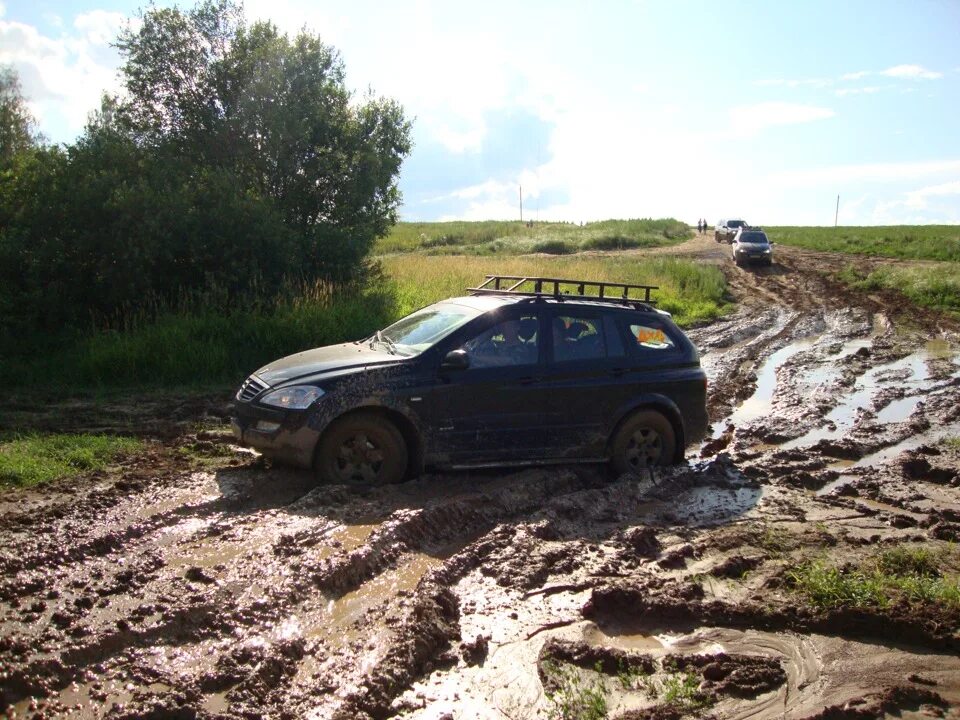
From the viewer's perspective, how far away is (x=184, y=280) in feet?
52.1

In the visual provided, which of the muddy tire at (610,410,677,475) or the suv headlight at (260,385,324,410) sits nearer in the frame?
the suv headlight at (260,385,324,410)

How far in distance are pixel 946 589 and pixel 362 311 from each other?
476 inches

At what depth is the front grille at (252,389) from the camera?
25.1ft

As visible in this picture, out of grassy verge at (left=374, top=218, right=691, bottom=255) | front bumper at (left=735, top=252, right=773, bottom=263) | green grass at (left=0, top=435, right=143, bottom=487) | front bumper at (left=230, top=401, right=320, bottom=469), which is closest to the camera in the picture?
front bumper at (left=230, top=401, right=320, bottom=469)

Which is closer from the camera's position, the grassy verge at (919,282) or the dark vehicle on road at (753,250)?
the grassy verge at (919,282)

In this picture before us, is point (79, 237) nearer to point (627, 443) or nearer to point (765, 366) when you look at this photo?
point (627, 443)

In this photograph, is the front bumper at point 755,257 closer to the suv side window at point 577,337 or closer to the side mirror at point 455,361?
the suv side window at point 577,337

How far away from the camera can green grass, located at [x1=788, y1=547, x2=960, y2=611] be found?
→ 5.14 metres

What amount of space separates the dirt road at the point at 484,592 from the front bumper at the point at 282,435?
0.87 ft

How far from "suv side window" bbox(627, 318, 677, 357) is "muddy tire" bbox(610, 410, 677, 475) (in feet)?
1.98

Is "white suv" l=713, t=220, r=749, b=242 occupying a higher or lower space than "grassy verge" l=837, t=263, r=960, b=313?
higher

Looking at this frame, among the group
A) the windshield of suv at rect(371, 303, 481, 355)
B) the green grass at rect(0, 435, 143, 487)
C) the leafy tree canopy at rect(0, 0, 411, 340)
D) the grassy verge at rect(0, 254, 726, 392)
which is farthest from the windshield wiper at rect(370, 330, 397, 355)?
the leafy tree canopy at rect(0, 0, 411, 340)

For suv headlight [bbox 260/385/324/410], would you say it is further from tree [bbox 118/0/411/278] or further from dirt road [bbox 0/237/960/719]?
tree [bbox 118/0/411/278]

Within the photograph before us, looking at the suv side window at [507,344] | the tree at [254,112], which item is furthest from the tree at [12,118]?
the suv side window at [507,344]
